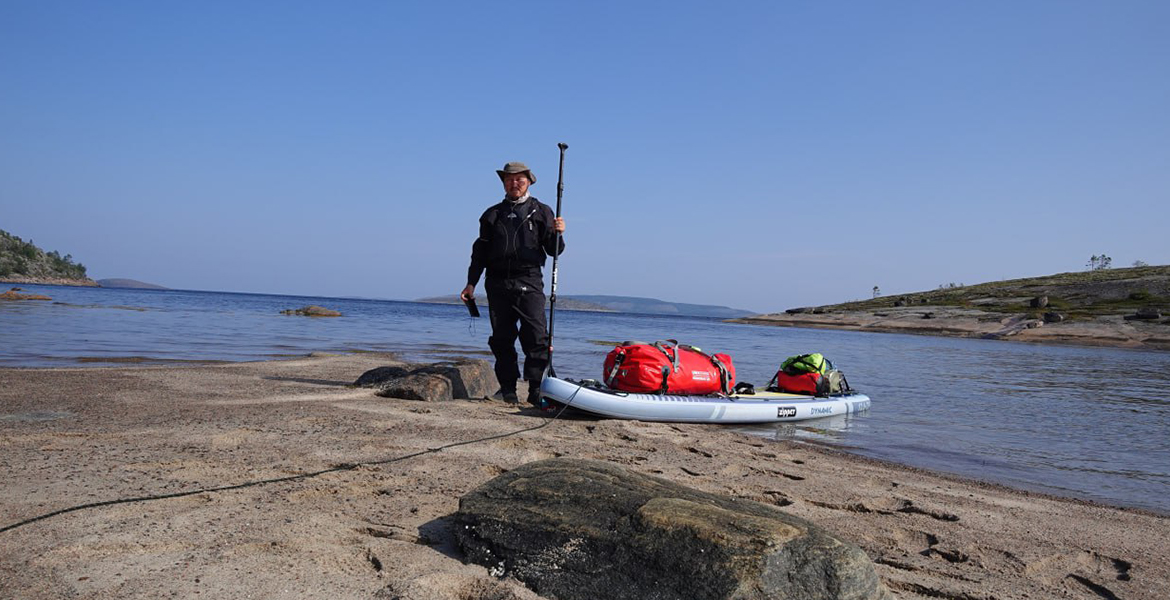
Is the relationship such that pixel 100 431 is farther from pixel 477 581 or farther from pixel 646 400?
pixel 646 400

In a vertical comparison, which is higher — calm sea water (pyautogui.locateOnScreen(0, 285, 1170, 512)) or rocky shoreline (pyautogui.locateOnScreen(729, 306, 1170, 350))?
rocky shoreline (pyautogui.locateOnScreen(729, 306, 1170, 350))

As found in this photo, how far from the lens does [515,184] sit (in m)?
7.58

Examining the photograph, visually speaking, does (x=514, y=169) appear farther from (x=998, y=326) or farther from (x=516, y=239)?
A: (x=998, y=326)

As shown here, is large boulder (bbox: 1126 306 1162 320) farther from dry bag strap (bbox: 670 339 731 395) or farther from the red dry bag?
the red dry bag

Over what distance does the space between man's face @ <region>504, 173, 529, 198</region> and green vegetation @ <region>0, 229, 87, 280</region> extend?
121357 mm

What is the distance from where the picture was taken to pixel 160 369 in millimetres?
9250

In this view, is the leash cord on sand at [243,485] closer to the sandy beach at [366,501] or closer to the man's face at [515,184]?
the sandy beach at [366,501]

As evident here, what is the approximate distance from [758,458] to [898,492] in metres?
1.19

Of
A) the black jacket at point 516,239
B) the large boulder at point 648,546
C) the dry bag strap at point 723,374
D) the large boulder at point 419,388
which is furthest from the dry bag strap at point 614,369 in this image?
the large boulder at point 648,546

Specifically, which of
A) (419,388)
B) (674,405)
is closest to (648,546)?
(674,405)

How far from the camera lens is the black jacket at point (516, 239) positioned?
24.8 feet

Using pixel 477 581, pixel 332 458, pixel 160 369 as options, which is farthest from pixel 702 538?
pixel 160 369

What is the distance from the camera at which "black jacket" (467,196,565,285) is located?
7.55 m

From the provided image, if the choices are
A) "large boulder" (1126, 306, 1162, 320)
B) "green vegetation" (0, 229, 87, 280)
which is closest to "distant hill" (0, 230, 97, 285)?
→ "green vegetation" (0, 229, 87, 280)
